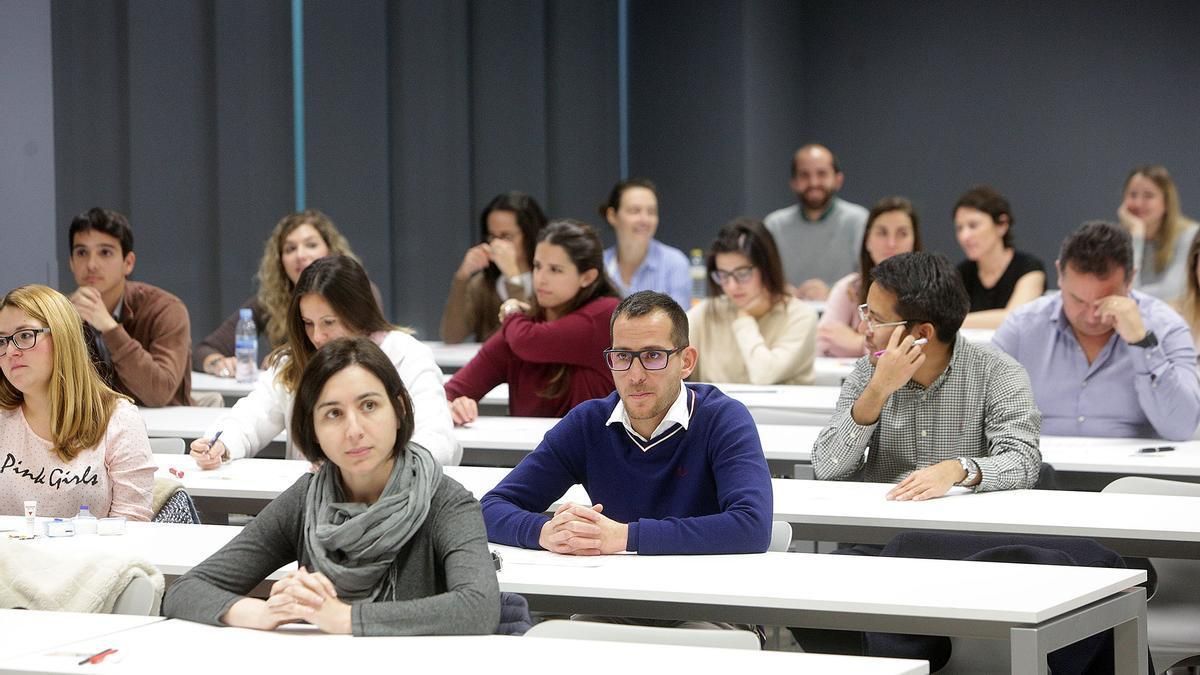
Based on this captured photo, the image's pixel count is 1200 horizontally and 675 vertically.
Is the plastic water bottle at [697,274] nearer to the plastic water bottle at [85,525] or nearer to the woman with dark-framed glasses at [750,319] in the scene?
the woman with dark-framed glasses at [750,319]

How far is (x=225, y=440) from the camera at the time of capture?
4.62m

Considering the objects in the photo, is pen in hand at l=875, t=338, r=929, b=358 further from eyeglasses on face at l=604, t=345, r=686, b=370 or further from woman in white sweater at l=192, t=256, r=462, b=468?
woman in white sweater at l=192, t=256, r=462, b=468

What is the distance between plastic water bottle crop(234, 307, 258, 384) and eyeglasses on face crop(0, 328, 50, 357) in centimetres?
289

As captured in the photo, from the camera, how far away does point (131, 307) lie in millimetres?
5906

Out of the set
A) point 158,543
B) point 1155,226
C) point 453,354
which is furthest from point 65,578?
point 1155,226

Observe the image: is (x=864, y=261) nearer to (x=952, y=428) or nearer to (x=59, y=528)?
(x=952, y=428)

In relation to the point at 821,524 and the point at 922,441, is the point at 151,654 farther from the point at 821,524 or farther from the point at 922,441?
the point at 922,441

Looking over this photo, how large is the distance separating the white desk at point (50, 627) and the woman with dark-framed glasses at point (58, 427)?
0.89 metres

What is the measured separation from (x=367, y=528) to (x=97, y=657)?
513 millimetres

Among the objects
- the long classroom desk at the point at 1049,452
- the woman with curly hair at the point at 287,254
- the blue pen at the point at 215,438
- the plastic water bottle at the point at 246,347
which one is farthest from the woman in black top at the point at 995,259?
the blue pen at the point at 215,438

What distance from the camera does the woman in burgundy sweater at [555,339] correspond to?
17.3 feet

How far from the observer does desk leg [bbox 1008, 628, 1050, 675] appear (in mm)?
2615

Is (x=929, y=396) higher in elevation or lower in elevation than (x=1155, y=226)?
lower

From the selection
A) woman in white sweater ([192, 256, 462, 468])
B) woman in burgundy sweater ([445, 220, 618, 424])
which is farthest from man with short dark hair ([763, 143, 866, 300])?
woman in white sweater ([192, 256, 462, 468])
